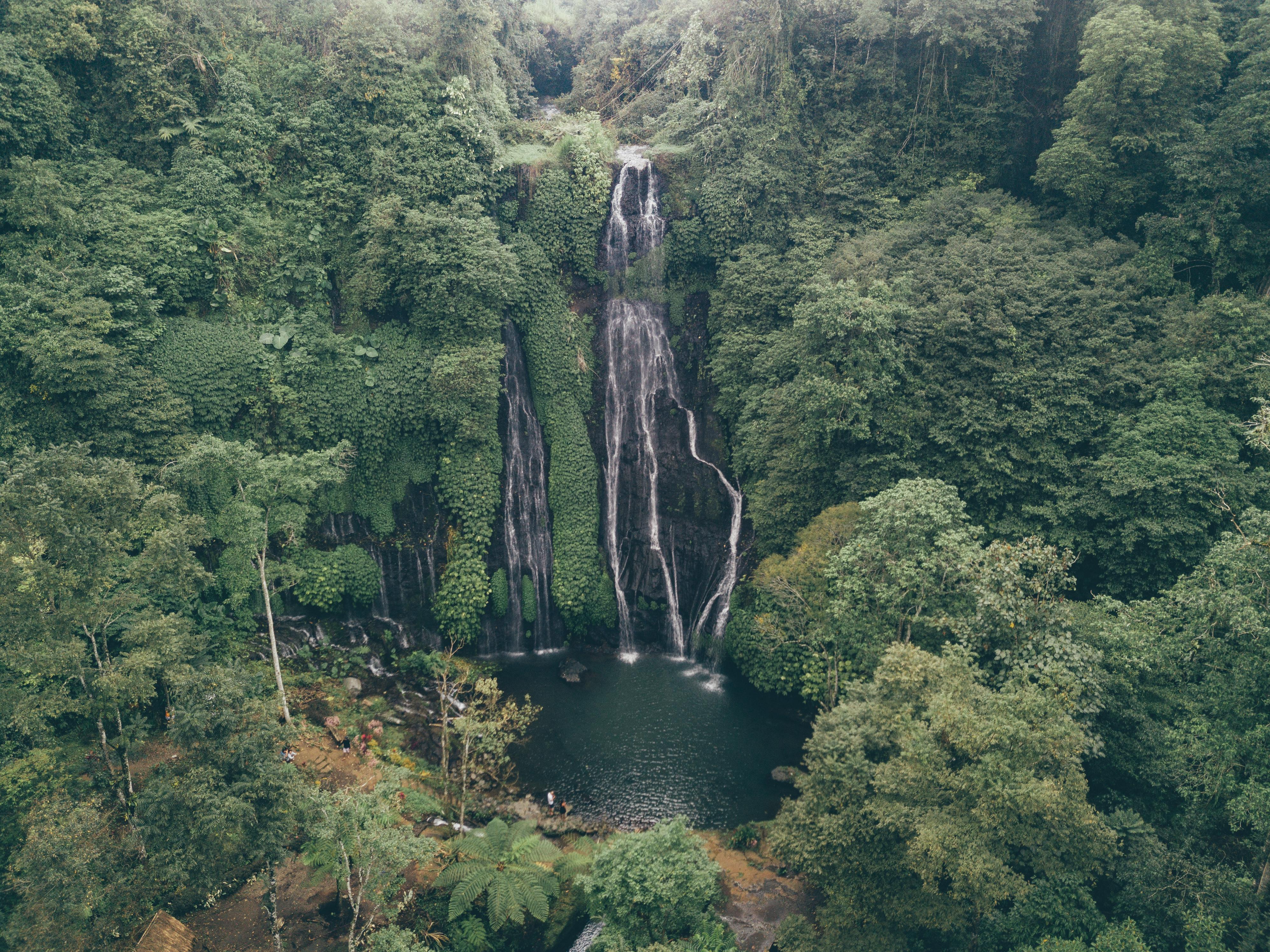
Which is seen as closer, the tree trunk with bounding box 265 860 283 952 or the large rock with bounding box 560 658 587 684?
the tree trunk with bounding box 265 860 283 952

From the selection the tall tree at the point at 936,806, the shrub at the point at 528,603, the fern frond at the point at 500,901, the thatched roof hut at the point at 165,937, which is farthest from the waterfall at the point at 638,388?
the thatched roof hut at the point at 165,937

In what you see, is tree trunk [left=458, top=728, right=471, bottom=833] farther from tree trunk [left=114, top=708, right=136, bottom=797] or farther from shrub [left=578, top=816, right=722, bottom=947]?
tree trunk [left=114, top=708, right=136, bottom=797]

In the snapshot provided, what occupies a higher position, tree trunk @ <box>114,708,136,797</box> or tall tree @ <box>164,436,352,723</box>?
tall tree @ <box>164,436,352,723</box>

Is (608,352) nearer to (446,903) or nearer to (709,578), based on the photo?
(709,578)

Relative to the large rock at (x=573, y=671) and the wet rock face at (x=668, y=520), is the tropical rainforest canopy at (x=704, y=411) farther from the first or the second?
the large rock at (x=573, y=671)

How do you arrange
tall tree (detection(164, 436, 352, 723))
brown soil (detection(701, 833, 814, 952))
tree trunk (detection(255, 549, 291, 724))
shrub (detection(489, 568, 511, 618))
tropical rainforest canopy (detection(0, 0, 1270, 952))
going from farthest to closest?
shrub (detection(489, 568, 511, 618)) → tree trunk (detection(255, 549, 291, 724)) → tall tree (detection(164, 436, 352, 723)) → brown soil (detection(701, 833, 814, 952)) → tropical rainforest canopy (detection(0, 0, 1270, 952))

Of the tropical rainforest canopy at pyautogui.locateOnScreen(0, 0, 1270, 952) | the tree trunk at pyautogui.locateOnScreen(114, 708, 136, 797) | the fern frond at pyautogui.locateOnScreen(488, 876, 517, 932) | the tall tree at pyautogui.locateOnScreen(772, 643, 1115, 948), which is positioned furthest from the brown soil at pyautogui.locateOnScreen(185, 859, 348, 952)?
the tall tree at pyautogui.locateOnScreen(772, 643, 1115, 948)

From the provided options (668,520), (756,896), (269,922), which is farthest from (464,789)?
(668,520)

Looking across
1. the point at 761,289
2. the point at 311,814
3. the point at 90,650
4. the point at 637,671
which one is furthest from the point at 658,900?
the point at 761,289
